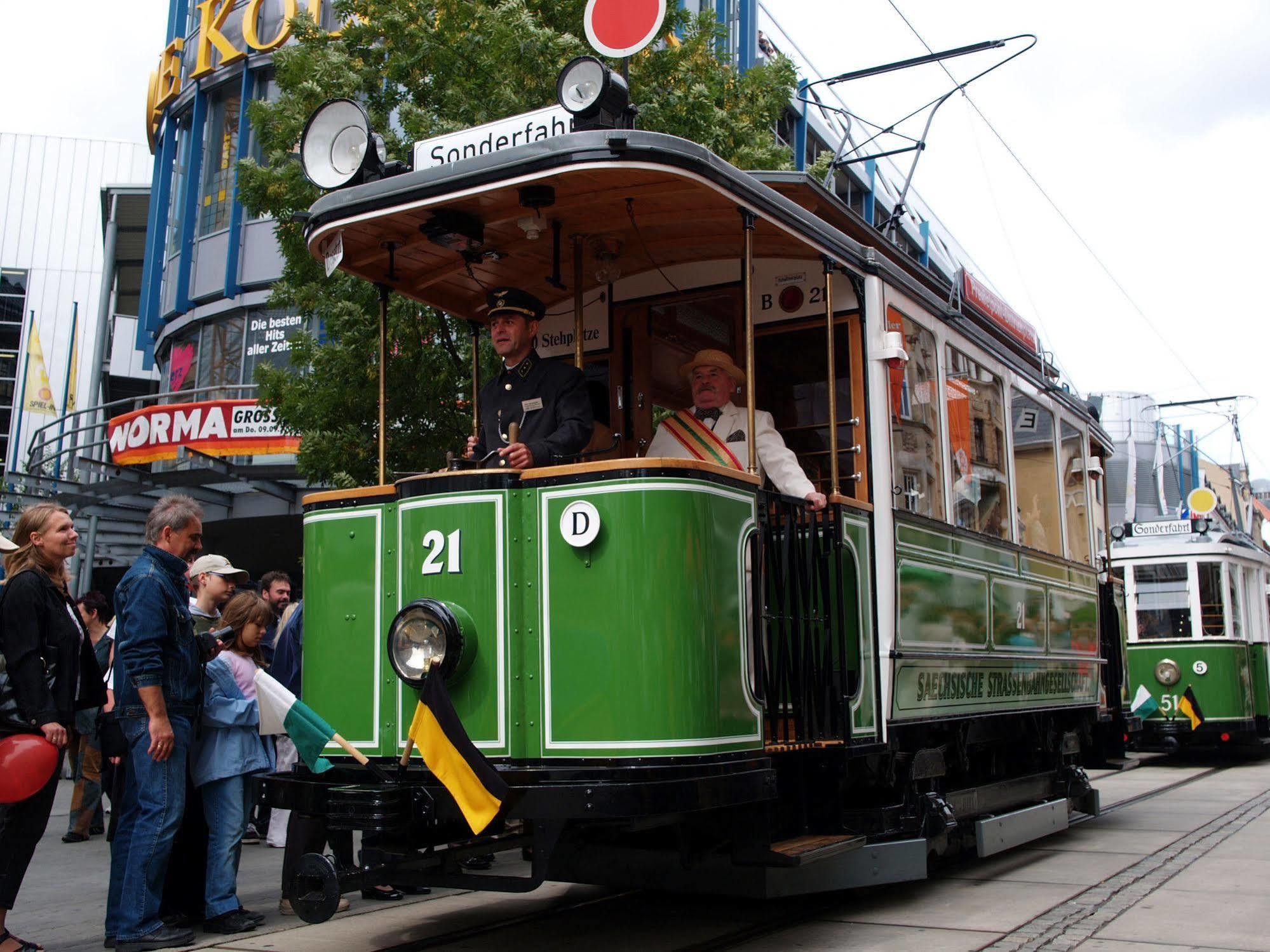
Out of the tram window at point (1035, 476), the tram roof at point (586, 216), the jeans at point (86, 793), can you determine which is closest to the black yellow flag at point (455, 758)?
the tram roof at point (586, 216)

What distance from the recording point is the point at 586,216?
592 centimetres

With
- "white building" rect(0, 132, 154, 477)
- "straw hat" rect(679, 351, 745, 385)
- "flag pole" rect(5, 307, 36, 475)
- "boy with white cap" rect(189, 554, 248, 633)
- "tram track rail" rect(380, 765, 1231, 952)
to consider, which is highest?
"white building" rect(0, 132, 154, 477)

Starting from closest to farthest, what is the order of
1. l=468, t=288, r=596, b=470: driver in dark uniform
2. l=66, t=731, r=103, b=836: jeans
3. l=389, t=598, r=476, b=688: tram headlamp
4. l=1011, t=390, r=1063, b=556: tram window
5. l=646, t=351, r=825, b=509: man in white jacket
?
l=389, t=598, r=476, b=688: tram headlamp < l=468, t=288, r=596, b=470: driver in dark uniform < l=646, t=351, r=825, b=509: man in white jacket < l=1011, t=390, r=1063, b=556: tram window < l=66, t=731, r=103, b=836: jeans

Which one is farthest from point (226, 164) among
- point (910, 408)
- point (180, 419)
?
point (910, 408)

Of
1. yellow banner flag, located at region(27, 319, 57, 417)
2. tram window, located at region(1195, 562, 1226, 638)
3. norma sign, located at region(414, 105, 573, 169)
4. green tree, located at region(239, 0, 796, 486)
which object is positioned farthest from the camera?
yellow banner flag, located at region(27, 319, 57, 417)

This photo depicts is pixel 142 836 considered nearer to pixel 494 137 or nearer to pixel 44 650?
pixel 44 650

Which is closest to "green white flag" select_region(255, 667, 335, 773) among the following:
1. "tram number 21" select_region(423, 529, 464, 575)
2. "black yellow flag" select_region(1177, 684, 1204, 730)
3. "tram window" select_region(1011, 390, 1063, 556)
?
"tram number 21" select_region(423, 529, 464, 575)

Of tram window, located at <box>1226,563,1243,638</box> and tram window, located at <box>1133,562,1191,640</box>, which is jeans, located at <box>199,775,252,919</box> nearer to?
tram window, located at <box>1133,562,1191,640</box>

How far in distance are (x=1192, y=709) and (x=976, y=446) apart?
9960 mm

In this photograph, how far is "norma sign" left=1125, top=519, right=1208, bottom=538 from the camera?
16719 mm

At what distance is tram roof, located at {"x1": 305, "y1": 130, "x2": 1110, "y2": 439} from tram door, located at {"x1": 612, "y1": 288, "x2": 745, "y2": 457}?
1.18ft

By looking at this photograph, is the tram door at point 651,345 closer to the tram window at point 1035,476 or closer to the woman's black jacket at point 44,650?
the tram window at point 1035,476

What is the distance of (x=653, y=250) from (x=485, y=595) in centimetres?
251

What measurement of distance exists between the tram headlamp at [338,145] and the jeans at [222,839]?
2.78 m
